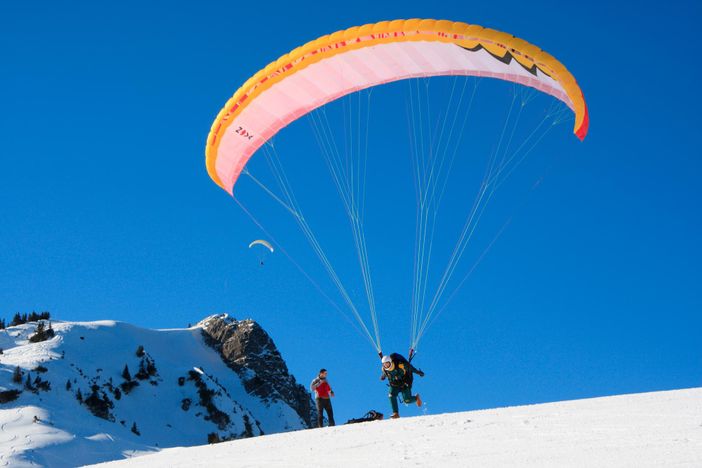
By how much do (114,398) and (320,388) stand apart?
2305 centimetres

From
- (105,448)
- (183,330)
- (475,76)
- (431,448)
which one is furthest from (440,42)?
(183,330)

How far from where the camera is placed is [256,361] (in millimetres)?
48188

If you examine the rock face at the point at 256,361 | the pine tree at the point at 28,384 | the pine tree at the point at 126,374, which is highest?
the rock face at the point at 256,361

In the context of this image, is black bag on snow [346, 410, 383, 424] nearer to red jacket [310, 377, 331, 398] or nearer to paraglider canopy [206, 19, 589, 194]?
red jacket [310, 377, 331, 398]

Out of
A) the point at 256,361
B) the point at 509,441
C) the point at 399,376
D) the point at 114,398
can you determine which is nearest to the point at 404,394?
the point at 399,376

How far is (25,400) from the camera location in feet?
97.6

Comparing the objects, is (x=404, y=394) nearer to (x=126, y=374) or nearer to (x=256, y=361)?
(x=126, y=374)

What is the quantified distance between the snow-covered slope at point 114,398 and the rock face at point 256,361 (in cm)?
64

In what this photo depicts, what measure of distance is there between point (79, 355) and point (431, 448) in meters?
31.3

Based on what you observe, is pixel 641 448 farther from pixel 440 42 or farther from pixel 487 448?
pixel 440 42

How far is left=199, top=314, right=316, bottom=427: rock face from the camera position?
152ft

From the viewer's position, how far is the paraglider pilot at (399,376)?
13.7m

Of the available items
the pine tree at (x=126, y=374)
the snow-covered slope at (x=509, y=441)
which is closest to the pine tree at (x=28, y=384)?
the pine tree at (x=126, y=374)

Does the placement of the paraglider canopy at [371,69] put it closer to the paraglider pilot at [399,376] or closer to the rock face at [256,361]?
the paraglider pilot at [399,376]
